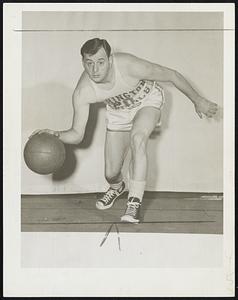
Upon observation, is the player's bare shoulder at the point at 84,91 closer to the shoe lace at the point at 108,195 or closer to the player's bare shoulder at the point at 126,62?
the player's bare shoulder at the point at 126,62

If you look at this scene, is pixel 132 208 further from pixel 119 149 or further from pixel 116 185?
pixel 119 149

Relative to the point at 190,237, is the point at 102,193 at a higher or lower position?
higher

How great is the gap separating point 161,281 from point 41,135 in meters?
0.70

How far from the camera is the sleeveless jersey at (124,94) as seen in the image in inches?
76.1

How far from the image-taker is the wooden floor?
6.18 ft

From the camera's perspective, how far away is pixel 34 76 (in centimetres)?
190

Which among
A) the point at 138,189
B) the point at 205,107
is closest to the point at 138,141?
the point at 138,189

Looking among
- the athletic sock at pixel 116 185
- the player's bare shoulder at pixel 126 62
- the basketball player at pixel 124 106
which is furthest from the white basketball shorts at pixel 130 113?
the athletic sock at pixel 116 185

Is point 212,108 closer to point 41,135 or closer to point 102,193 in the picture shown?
point 102,193

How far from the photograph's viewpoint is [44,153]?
1838 millimetres

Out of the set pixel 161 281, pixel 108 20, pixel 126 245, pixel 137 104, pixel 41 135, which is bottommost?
pixel 161 281

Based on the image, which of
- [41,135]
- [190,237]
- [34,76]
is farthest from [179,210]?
[34,76]

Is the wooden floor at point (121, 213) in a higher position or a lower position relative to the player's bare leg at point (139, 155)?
lower

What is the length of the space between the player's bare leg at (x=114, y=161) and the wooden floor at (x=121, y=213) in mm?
27
